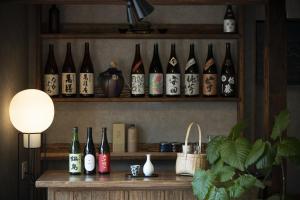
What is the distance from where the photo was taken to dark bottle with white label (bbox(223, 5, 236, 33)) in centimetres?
480

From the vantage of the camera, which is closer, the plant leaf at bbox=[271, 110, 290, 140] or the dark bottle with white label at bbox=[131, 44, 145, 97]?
the plant leaf at bbox=[271, 110, 290, 140]

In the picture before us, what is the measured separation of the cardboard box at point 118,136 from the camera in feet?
16.0

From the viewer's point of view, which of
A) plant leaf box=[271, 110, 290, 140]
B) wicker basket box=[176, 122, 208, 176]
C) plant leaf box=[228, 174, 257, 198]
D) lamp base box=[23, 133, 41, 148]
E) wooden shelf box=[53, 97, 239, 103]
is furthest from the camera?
wooden shelf box=[53, 97, 239, 103]

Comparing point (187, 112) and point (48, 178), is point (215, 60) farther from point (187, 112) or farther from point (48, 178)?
point (48, 178)

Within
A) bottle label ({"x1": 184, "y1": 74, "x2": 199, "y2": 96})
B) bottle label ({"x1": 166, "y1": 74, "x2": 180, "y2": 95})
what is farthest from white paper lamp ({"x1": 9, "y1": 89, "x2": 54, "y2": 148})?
bottle label ({"x1": 184, "y1": 74, "x2": 199, "y2": 96})

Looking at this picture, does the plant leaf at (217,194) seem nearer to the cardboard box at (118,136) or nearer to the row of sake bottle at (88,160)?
the row of sake bottle at (88,160)

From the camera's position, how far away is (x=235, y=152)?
11.9ft

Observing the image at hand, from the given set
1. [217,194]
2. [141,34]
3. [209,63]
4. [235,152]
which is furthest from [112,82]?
[217,194]

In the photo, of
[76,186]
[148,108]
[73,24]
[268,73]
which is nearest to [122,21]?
[73,24]

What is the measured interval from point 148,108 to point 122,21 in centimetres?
73

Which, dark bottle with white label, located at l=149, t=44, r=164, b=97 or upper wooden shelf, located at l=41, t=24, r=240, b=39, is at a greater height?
upper wooden shelf, located at l=41, t=24, r=240, b=39

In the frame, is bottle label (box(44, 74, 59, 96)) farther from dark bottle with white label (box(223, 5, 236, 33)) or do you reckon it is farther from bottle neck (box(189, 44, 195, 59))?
dark bottle with white label (box(223, 5, 236, 33))

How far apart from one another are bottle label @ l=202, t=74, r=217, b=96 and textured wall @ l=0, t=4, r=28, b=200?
140 centimetres

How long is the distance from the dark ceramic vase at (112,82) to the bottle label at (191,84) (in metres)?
0.51
